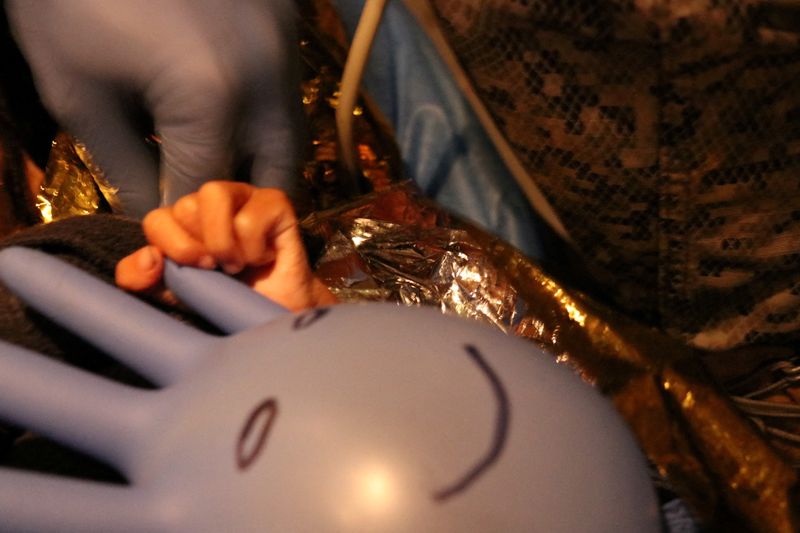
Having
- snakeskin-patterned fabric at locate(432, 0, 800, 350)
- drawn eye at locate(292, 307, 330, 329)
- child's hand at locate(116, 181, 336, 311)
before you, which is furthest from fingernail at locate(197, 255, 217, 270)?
snakeskin-patterned fabric at locate(432, 0, 800, 350)

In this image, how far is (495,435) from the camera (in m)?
0.24

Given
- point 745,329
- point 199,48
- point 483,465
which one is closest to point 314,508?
point 483,465

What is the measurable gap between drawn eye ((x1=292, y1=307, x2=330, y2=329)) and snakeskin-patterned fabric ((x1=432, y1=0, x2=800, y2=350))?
0.26 m

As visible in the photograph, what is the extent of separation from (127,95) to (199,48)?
7cm

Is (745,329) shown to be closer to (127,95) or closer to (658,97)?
(658,97)

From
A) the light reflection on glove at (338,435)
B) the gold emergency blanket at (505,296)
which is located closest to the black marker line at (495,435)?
the light reflection on glove at (338,435)

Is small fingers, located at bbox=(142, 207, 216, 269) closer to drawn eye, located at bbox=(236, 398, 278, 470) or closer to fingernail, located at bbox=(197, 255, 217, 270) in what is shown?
fingernail, located at bbox=(197, 255, 217, 270)

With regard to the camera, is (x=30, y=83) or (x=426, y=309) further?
(x=30, y=83)

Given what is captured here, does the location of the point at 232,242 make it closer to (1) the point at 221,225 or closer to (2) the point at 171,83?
(1) the point at 221,225

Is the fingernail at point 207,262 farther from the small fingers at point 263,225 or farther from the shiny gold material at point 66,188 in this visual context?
the shiny gold material at point 66,188

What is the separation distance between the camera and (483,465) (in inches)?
9.4

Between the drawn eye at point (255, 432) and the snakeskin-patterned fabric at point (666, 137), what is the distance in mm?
314

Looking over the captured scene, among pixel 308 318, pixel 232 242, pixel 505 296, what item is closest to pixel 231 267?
pixel 232 242

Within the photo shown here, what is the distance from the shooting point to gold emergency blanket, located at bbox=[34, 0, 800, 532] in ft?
1.55
